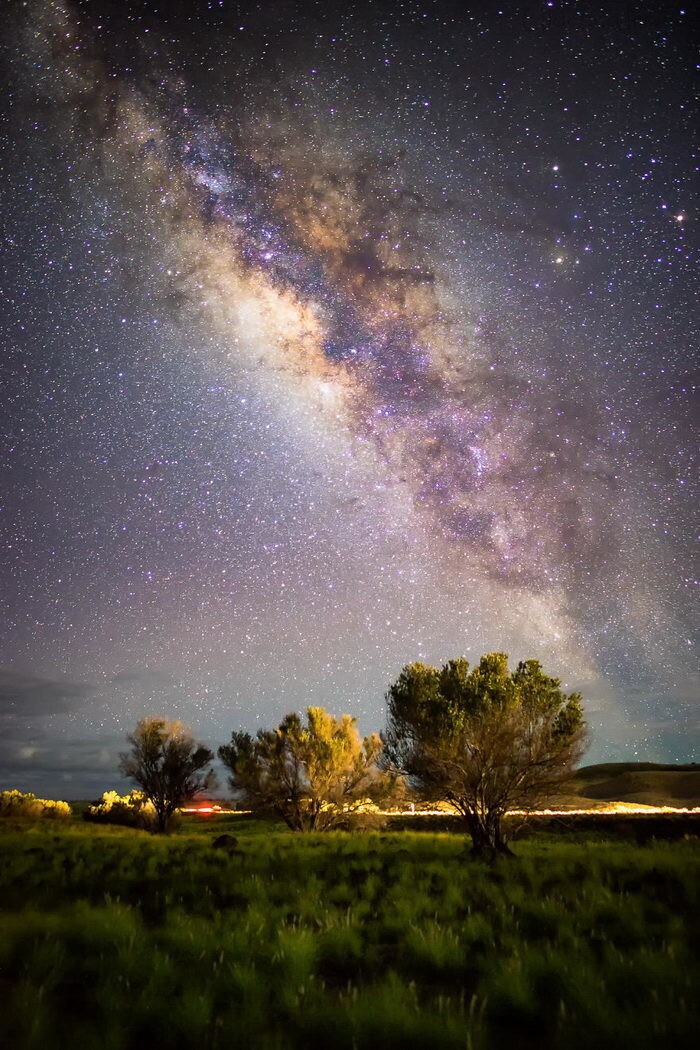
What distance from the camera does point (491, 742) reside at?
14.4 meters

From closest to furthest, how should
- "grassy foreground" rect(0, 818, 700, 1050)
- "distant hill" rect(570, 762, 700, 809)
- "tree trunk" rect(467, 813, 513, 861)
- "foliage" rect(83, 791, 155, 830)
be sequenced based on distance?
1. "grassy foreground" rect(0, 818, 700, 1050)
2. "tree trunk" rect(467, 813, 513, 861)
3. "foliage" rect(83, 791, 155, 830)
4. "distant hill" rect(570, 762, 700, 809)

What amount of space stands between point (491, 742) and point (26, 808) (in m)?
24.9

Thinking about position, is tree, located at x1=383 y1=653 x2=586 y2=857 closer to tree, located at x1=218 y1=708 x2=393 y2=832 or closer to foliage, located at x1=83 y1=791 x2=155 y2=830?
tree, located at x1=218 y1=708 x2=393 y2=832

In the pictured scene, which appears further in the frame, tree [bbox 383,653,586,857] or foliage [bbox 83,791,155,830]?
foliage [bbox 83,791,155,830]

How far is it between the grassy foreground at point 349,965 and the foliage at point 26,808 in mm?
22446

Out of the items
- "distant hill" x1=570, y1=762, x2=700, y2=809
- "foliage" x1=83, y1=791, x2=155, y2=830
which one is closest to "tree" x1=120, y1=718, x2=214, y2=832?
"foliage" x1=83, y1=791, x2=155, y2=830

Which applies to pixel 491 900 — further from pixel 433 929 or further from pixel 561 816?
pixel 561 816

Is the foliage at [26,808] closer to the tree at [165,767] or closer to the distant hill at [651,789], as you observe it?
the tree at [165,767]

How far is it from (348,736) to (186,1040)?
22423mm

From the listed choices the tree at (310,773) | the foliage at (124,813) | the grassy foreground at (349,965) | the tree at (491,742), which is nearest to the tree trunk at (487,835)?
the tree at (491,742)

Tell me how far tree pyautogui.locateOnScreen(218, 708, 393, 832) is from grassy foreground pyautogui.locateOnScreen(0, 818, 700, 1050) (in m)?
15.3

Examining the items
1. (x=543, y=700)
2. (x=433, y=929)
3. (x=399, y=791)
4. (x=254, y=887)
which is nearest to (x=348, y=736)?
(x=399, y=791)

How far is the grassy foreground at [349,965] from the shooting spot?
310cm

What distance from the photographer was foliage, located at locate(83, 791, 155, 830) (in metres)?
29.2
